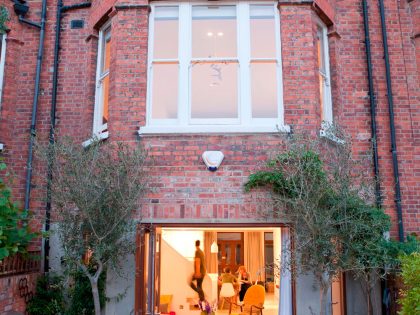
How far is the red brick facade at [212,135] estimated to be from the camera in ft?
23.2

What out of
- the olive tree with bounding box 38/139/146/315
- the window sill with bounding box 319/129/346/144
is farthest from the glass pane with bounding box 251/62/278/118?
the olive tree with bounding box 38/139/146/315

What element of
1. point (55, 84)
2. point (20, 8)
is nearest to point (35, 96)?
point (55, 84)

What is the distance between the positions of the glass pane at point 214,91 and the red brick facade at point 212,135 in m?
0.54

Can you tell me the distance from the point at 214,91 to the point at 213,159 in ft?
4.15

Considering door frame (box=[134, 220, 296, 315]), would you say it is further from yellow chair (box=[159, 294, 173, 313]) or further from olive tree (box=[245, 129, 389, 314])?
yellow chair (box=[159, 294, 173, 313])

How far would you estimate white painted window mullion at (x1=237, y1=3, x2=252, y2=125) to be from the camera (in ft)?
24.3

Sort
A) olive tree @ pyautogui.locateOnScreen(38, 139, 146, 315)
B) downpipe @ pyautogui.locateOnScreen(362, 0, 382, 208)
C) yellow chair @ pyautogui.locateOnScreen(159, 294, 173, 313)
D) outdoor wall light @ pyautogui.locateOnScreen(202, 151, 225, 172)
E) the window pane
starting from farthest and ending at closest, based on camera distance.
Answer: yellow chair @ pyautogui.locateOnScreen(159, 294, 173, 313), the window pane, downpipe @ pyautogui.locateOnScreen(362, 0, 382, 208), outdoor wall light @ pyautogui.locateOnScreen(202, 151, 225, 172), olive tree @ pyautogui.locateOnScreen(38, 139, 146, 315)

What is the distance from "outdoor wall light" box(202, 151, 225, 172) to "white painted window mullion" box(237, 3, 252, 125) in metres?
0.73

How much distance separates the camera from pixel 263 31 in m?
7.78

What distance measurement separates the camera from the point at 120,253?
21.3ft

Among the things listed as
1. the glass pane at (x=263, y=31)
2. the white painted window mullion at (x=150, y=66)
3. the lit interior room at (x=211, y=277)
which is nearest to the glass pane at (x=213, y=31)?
the glass pane at (x=263, y=31)

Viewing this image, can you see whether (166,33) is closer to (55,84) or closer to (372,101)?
(55,84)

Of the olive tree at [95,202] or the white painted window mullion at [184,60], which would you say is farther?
the white painted window mullion at [184,60]

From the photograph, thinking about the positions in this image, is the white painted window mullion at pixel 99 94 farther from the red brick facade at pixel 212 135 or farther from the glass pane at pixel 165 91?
the glass pane at pixel 165 91
